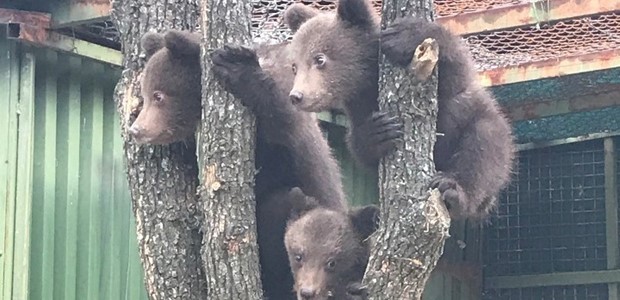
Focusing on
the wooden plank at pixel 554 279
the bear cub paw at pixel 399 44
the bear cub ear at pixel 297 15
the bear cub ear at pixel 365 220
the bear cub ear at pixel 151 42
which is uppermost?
the bear cub ear at pixel 297 15

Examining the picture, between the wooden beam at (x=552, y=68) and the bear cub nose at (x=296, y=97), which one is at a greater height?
the wooden beam at (x=552, y=68)

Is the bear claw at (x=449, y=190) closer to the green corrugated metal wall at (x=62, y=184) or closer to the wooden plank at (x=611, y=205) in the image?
the green corrugated metal wall at (x=62, y=184)

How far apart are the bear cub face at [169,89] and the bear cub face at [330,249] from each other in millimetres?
764

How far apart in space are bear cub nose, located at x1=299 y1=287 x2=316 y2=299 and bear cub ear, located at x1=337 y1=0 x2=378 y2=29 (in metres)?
1.38

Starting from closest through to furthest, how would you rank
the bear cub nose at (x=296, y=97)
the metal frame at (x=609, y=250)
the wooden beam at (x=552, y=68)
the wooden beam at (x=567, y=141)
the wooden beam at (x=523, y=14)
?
the bear cub nose at (x=296, y=97), the wooden beam at (x=523, y=14), the wooden beam at (x=552, y=68), the metal frame at (x=609, y=250), the wooden beam at (x=567, y=141)

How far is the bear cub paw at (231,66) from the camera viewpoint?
5504 mm

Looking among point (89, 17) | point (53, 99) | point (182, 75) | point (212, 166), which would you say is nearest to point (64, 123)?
point (53, 99)

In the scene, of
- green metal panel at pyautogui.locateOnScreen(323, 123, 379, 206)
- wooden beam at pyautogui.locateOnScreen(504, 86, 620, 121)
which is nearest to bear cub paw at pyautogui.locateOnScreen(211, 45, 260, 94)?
green metal panel at pyautogui.locateOnScreen(323, 123, 379, 206)

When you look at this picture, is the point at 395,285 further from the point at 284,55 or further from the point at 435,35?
the point at 284,55

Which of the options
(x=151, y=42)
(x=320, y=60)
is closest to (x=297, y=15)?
(x=320, y=60)

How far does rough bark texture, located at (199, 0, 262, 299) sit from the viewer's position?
5.34m

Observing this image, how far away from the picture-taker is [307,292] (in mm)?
5828

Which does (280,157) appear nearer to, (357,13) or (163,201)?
(357,13)

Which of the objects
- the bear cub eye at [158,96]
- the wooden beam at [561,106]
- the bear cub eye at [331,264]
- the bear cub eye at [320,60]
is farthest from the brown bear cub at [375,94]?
the wooden beam at [561,106]
